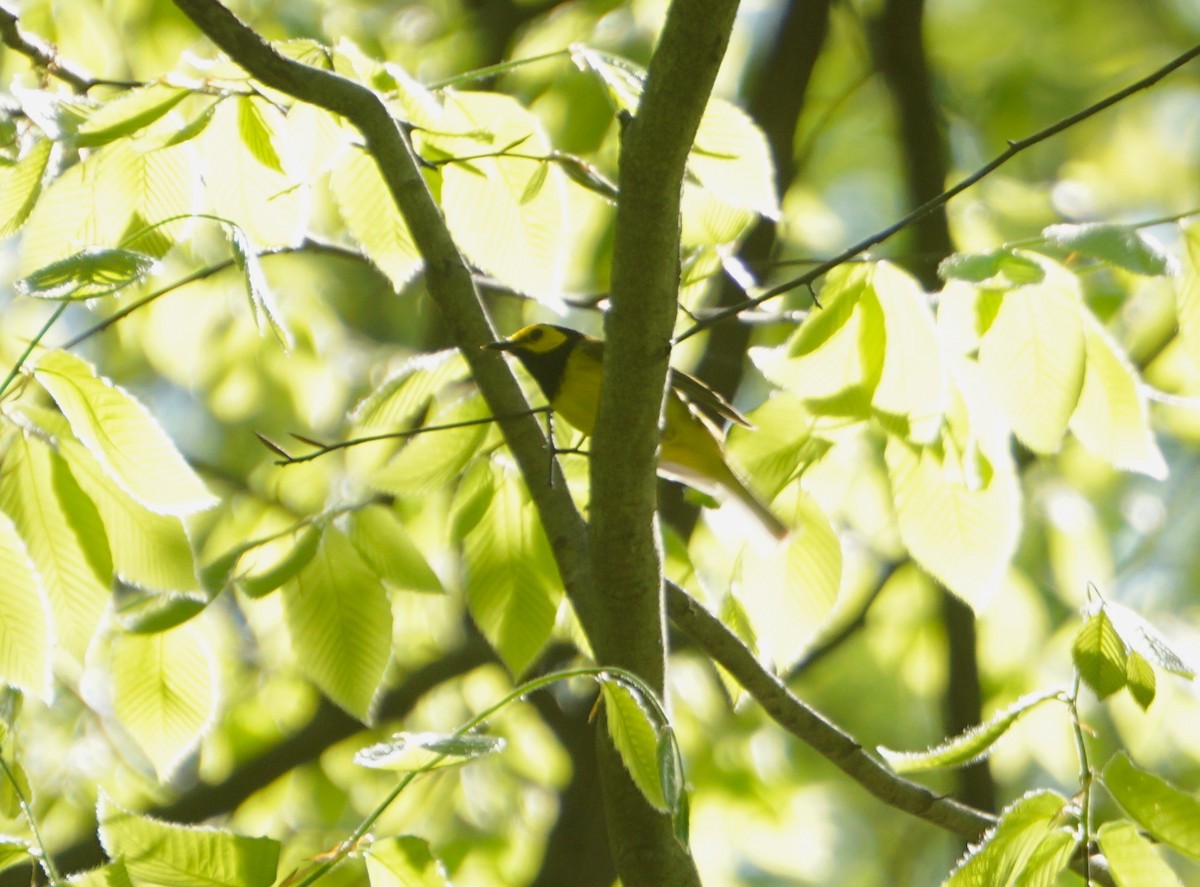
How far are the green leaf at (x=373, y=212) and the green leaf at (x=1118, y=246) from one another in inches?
46.3

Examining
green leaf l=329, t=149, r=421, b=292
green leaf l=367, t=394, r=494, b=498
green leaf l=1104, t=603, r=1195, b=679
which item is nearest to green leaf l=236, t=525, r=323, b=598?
green leaf l=367, t=394, r=494, b=498

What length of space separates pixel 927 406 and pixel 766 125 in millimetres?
2313

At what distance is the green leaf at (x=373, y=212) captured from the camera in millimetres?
2406

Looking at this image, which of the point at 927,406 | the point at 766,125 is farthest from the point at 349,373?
the point at 927,406

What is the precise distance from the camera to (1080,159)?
7.87 metres

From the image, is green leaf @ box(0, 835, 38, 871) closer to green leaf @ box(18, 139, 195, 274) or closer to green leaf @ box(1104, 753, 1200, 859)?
green leaf @ box(18, 139, 195, 274)

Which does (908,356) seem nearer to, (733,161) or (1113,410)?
(1113,410)

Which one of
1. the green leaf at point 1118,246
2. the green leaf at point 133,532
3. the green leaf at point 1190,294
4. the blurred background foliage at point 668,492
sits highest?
the green leaf at point 1118,246

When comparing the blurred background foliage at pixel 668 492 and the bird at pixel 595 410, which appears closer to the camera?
the bird at pixel 595 410

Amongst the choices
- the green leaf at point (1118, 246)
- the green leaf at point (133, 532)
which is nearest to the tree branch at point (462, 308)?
the green leaf at point (133, 532)

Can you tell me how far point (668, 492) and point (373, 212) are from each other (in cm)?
207

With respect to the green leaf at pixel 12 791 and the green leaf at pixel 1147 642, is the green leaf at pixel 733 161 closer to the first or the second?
the green leaf at pixel 1147 642

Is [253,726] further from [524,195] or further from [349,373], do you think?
[524,195]

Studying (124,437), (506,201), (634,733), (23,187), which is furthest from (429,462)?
(634,733)
